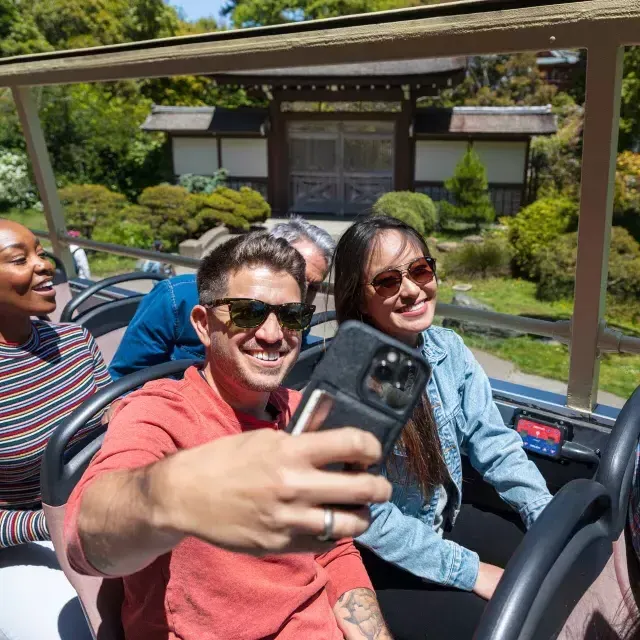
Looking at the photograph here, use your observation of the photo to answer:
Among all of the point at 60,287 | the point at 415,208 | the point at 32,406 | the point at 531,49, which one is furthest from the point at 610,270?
the point at 32,406

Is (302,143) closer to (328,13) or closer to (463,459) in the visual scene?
(328,13)

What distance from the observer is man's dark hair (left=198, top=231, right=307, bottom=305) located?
1.28m

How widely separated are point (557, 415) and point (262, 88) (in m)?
15.9

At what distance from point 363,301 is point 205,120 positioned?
55.4 ft

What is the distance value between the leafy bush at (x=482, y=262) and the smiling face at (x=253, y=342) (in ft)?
32.5

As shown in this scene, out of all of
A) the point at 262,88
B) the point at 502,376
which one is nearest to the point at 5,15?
the point at 262,88

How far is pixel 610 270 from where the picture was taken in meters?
8.80

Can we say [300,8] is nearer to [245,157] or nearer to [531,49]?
[245,157]

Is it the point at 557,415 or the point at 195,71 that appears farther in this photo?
the point at 195,71

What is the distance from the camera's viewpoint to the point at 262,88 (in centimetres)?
1647

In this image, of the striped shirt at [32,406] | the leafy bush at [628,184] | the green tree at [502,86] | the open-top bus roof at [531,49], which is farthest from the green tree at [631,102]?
the striped shirt at [32,406]

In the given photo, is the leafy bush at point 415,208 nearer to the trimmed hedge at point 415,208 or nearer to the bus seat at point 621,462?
the trimmed hedge at point 415,208

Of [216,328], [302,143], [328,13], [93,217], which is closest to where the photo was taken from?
[216,328]

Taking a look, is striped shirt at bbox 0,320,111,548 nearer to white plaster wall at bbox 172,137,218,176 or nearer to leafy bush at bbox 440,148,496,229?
leafy bush at bbox 440,148,496,229
